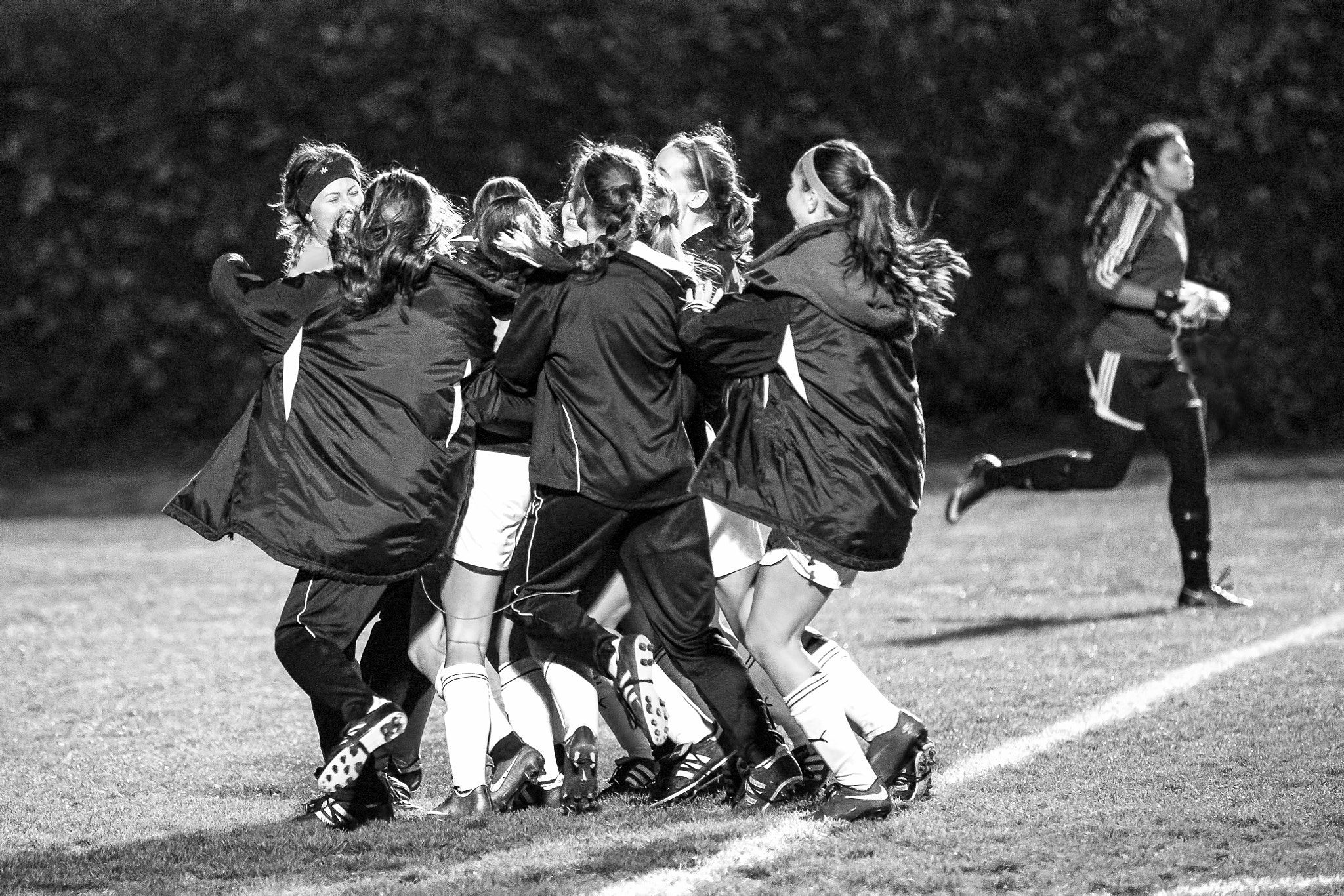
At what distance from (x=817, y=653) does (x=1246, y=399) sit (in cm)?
938

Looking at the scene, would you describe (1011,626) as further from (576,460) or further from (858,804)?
(576,460)

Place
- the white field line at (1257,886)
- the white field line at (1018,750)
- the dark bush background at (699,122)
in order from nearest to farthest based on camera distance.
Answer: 1. the white field line at (1257,886)
2. the white field line at (1018,750)
3. the dark bush background at (699,122)

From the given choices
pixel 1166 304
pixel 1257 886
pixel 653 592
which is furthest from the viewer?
pixel 1166 304

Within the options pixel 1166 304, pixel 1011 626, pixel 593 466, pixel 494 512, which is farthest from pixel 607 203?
pixel 1166 304

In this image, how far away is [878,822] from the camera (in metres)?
4.41

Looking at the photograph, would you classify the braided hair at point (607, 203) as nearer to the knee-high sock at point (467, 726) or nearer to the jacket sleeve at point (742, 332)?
the jacket sleeve at point (742, 332)

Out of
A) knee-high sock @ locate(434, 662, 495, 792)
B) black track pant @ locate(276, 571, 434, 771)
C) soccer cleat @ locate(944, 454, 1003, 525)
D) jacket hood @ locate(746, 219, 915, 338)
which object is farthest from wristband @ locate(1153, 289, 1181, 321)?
knee-high sock @ locate(434, 662, 495, 792)

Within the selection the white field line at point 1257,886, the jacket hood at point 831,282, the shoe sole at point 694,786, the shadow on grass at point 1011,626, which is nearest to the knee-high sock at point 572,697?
the shoe sole at point 694,786

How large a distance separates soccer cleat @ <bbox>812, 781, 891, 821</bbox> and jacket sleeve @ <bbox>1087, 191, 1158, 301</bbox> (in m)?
4.04

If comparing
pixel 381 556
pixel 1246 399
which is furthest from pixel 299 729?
pixel 1246 399

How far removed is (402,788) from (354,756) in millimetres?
603

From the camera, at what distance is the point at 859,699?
4.68 m

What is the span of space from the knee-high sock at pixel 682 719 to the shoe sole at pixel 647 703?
185 mm

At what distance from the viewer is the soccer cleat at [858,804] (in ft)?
14.5
